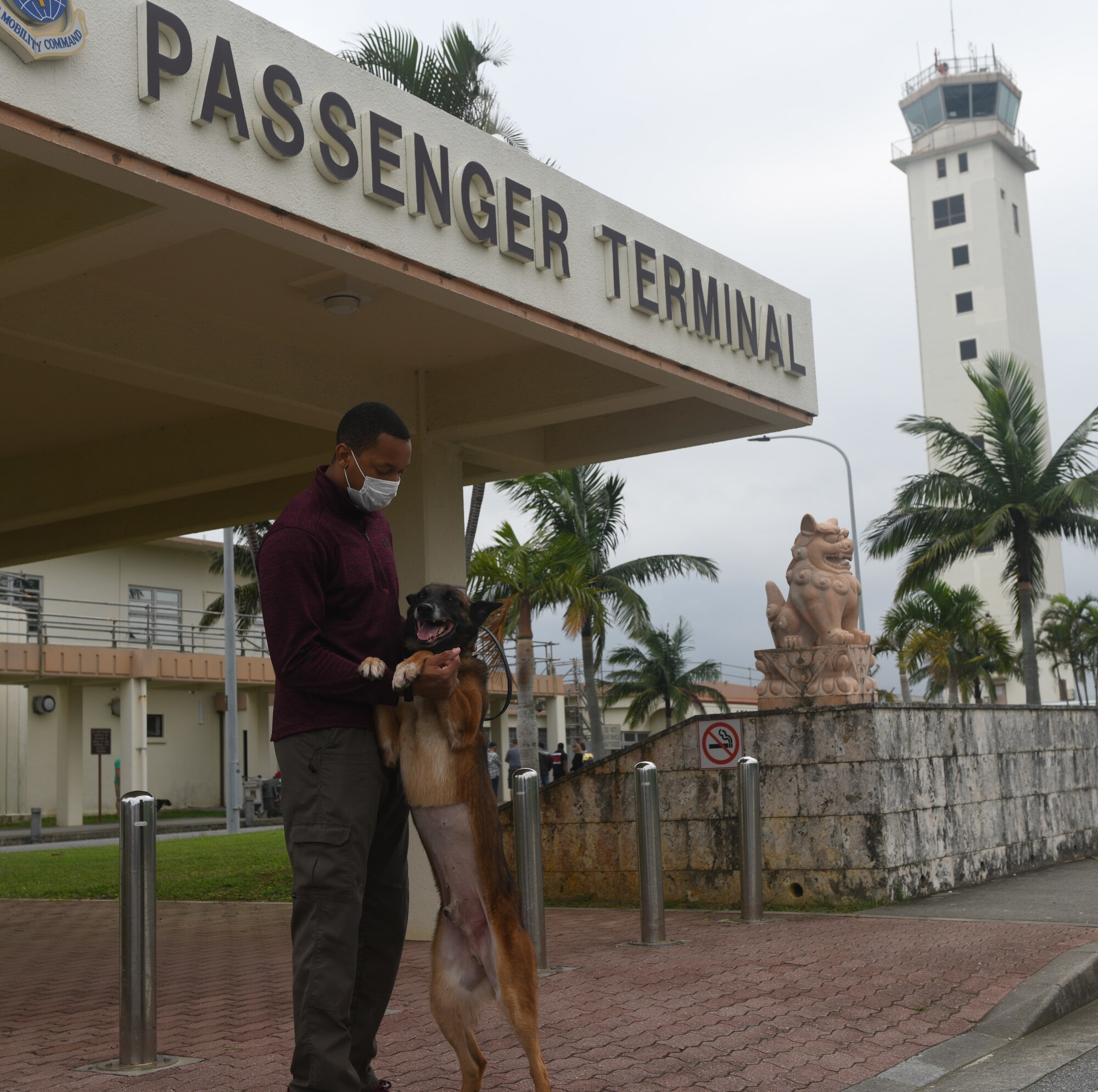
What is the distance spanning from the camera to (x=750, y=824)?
8.79 metres

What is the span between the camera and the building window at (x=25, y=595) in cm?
3531

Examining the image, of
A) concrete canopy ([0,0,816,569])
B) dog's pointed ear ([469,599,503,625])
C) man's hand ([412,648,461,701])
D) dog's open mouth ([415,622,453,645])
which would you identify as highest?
concrete canopy ([0,0,816,569])

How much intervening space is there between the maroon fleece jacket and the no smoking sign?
21.2 feet

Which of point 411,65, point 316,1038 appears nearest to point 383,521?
point 316,1038

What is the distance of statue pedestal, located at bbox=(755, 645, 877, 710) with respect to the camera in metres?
10.5

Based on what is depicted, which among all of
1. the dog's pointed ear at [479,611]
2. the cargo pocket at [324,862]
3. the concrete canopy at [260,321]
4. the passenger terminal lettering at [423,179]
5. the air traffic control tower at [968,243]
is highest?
the air traffic control tower at [968,243]

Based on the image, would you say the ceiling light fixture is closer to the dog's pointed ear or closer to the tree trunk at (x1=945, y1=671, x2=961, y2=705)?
the dog's pointed ear

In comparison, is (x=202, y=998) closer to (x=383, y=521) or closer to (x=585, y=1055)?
(x=585, y=1055)

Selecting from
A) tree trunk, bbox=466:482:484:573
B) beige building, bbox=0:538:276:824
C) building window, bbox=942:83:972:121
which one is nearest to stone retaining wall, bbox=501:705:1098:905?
tree trunk, bbox=466:482:484:573

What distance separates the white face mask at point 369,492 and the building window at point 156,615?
3509 centimetres

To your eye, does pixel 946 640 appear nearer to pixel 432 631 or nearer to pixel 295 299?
pixel 295 299

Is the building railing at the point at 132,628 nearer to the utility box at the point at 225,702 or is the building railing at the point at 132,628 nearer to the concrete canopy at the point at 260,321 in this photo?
the utility box at the point at 225,702

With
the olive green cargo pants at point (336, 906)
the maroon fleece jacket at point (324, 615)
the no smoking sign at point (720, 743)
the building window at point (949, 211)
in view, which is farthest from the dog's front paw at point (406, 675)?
the building window at point (949, 211)

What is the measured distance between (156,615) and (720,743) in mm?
33725
